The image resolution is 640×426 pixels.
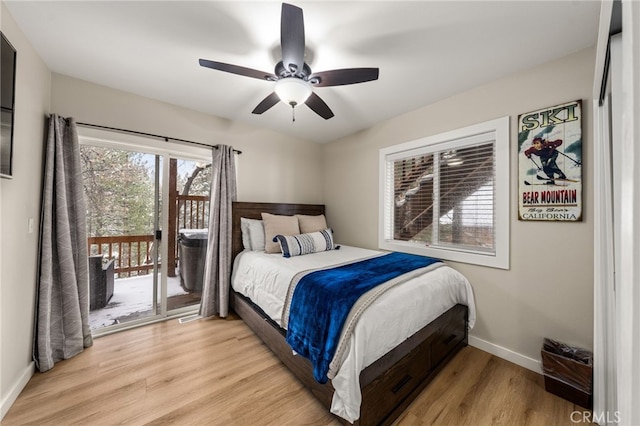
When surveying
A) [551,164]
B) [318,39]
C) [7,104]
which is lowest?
[551,164]

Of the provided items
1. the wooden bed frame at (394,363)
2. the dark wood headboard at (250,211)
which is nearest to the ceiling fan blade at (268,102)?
the dark wood headboard at (250,211)

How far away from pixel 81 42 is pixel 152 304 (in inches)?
100

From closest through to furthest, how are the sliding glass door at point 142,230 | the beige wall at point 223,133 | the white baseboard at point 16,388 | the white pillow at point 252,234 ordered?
1. the white baseboard at point 16,388
2. the beige wall at point 223,133
3. the sliding glass door at point 142,230
4. the white pillow at point 252,234

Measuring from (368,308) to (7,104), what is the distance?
2.49 metres

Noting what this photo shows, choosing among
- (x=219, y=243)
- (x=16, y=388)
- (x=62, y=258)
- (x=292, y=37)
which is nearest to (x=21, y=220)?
(x=62, y=258)

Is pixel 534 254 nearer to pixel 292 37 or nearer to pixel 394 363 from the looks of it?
pixel 394 363

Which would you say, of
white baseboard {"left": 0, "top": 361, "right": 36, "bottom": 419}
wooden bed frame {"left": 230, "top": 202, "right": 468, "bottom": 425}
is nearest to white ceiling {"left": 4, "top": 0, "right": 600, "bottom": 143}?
wooden bed frame {"left": 230, "top": 202, "right": 468, "bottom": 425}

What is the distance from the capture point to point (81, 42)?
178 cm

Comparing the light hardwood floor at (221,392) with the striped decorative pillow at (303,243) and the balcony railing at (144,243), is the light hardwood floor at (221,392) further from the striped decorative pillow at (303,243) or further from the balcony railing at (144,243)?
the striped decorative pillow at (303,243)

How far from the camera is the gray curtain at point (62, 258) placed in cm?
192

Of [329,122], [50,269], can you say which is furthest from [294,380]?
[329,122]

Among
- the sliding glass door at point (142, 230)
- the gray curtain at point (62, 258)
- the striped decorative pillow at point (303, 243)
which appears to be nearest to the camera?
the gray curtain at point (62, 258)

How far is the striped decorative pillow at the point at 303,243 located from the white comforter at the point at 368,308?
118mm

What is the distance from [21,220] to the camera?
1708 millimetres
